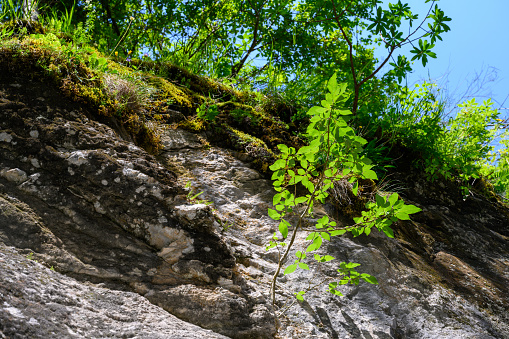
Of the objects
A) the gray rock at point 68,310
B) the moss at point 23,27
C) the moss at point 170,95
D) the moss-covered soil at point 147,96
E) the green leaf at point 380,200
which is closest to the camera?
the gray rock at point 68,310

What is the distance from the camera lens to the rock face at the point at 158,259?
1722mm

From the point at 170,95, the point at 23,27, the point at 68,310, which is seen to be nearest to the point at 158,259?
the point at 68,310

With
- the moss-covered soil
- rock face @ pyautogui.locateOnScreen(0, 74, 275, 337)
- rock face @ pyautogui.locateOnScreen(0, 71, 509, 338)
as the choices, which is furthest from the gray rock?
the moss-covered soil

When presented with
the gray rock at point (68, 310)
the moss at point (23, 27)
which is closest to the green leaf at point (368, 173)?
the gray rock at point (68, 310)

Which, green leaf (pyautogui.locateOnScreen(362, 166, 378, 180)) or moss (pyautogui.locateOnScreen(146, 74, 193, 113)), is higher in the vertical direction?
moss (pyautogui.locateOnScreen(146, 74, 193, 113))

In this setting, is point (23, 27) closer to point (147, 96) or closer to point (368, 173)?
point (147, 96)

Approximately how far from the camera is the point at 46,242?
76.0 inches

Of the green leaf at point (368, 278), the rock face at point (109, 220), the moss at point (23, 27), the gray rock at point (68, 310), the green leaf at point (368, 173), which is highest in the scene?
the moss at point (23, 27)

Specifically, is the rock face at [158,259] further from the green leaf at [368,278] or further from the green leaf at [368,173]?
the green leaf at [368,173]

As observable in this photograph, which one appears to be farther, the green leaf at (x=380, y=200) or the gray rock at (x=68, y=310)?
the green leaf at (x=380, y=200)

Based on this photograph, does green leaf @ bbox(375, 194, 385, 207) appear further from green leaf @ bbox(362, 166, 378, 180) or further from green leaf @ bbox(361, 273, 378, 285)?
green leaf @ bbox(361, 273, 378, 285)

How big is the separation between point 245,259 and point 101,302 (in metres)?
1.12

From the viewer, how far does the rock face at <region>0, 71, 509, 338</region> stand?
1722 mm

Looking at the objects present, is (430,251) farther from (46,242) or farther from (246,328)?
(46,242)
